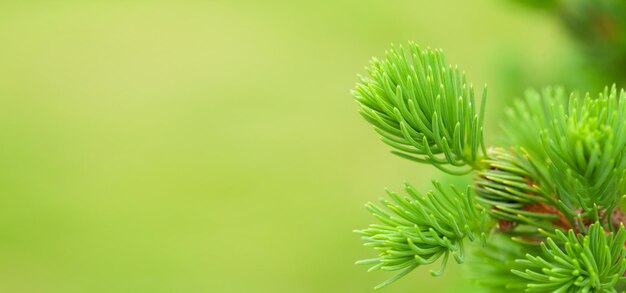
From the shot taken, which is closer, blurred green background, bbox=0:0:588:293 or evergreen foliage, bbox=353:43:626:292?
evergreen foliage, bbox=353:43:626:292

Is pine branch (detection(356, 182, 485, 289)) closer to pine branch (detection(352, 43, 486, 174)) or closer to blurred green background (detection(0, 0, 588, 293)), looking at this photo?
pine branch (detection(352, 43, 486, 174))

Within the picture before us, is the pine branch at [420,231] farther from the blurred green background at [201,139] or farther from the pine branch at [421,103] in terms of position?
the blurred green background at [201,139]

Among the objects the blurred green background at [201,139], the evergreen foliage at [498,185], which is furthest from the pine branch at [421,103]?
the blurred green background at [201,139]

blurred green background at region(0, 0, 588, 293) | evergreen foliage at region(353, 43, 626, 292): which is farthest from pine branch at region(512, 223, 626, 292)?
blurred green background at region(0, 0, 588, 293)

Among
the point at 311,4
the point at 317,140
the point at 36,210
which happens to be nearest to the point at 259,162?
the point at 317,140

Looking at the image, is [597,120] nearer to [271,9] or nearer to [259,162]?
[259,162]
